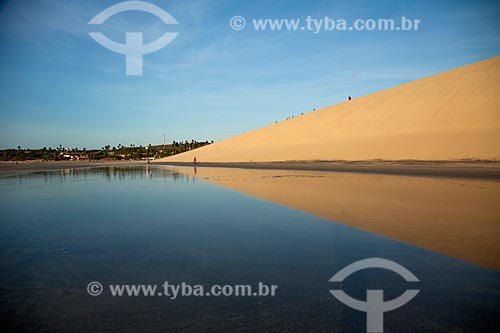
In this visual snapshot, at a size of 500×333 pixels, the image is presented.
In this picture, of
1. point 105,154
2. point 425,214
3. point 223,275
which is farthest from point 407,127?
point 105,154

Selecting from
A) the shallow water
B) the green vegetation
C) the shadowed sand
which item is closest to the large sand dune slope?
the shadowed sand

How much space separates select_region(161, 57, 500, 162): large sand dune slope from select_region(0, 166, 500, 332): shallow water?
19.6 meters

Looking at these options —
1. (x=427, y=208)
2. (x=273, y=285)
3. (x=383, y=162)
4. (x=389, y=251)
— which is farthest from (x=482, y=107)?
(x=273, y=285)

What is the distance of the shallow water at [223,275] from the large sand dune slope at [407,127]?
64.2 ft

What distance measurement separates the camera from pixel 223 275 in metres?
3.05

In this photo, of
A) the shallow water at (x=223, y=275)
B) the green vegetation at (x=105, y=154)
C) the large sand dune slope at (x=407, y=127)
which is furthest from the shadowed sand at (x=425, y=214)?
the green vegetation at (x=105, y=154)

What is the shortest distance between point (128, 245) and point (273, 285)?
235cm

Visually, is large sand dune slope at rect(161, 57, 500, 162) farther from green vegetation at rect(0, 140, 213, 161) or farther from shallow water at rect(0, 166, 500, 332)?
green vegetation at rect(0, 140, 213, 161)

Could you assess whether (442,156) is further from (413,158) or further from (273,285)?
(273,285)

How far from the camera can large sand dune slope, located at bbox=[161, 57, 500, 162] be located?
2278 centimetres

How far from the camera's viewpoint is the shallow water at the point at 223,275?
7.29 ft

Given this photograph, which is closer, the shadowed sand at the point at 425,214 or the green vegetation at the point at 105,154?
the shadowed sand at the point at 425,214

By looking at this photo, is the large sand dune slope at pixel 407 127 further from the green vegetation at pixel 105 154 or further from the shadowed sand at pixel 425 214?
the green vegetation at pixel 105 154

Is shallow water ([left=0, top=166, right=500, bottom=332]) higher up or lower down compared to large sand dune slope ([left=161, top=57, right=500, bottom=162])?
Answer: lower down
